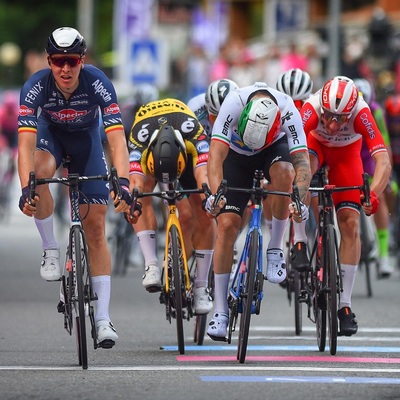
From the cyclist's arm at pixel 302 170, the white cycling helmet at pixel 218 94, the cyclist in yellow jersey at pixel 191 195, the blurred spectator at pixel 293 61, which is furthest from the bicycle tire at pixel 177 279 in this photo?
the blurred spectator at pixel 293 61

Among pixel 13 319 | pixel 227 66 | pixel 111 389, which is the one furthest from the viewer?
pixel 227 66

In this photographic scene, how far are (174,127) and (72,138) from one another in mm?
1361

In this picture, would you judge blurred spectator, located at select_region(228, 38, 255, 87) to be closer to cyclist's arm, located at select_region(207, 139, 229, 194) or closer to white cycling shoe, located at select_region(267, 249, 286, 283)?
white cycling shoe, located at select_region(267, 249, 286, 283)

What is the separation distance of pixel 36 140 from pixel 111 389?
2.33m

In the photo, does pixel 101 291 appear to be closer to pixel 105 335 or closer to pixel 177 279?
pixel 105 335

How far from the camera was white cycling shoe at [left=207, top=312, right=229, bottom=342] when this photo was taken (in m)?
11.3

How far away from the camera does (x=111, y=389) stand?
30.6 ft

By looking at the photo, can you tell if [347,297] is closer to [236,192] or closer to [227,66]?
[236,192]

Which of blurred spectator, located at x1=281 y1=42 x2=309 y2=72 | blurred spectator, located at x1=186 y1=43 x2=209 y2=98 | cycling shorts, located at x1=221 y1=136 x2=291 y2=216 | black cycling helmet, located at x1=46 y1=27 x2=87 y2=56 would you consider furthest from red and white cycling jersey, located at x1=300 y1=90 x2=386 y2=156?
blurred spectator, located at x1=186 y1=43 x2=209 y2=98

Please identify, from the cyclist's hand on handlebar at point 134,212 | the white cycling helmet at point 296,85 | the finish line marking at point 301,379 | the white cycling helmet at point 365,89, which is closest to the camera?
the finish line marking at point 301,379

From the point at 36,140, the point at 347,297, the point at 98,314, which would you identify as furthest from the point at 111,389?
the point at 347,297

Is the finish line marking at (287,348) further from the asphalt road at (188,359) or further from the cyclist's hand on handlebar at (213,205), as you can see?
the cyclist's hand on handlebar at (213,205)

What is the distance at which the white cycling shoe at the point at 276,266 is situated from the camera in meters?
11.5

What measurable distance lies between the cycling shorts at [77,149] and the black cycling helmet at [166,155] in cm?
72
